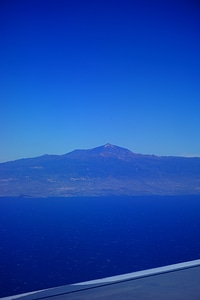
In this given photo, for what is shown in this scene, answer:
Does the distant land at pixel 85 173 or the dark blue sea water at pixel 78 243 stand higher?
the distant land at pixel 85 173

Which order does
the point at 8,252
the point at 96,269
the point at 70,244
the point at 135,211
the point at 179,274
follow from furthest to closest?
the point at 135,211
the point at 70,244
the point at 96,269
the point at 8,252
the point at 179,274

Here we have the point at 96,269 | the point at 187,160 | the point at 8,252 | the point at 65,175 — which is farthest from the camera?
the point at 96,269

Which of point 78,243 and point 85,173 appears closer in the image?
point 85,173

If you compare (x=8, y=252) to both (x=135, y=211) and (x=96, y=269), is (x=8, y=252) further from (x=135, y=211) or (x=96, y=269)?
(x=135, y=211)

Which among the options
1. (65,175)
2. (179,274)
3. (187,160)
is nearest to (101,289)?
(179,274)

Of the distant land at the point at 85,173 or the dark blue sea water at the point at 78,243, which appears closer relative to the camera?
the distant land at the point at 85,173
